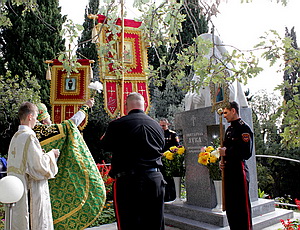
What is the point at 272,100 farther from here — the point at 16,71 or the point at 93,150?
the point at 16,71

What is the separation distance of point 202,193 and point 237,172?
1276mm

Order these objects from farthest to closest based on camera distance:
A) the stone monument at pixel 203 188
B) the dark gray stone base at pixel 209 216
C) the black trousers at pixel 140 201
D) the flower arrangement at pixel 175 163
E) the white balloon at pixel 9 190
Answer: the flower arrangement at pixel 175 163
the stone monument at pixel 203 188
the dark gray stone base at pixel 209 216
the black trousers at pixel 140 201
the white balloon at pixel 9 190

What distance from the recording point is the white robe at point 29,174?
334 cm

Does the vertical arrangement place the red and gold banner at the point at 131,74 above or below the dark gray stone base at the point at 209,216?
above

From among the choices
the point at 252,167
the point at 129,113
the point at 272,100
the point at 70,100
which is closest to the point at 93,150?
the point at 70,100

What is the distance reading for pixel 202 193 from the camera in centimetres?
512

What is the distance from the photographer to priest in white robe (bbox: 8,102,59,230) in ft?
11.0

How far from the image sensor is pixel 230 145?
4125mm

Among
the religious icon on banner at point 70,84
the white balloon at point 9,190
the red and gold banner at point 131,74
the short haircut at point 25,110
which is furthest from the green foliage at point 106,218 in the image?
the religious icon on banner at point 70,84

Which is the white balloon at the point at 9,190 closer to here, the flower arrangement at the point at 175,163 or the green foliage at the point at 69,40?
the green foliage at the point at 69,40

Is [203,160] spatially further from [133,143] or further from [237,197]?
[133,143]

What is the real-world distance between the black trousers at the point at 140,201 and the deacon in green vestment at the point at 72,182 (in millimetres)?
1194

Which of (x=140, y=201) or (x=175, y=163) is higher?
(x=175, y=163)

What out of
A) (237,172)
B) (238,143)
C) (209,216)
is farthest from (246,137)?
(209,216)
